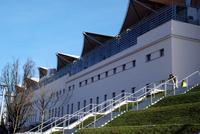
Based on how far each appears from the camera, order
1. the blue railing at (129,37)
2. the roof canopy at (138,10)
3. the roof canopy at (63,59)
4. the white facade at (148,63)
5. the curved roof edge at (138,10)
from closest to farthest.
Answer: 1. the white facade at (148,63)
2. the blue railing at (129,37)
3. the curved roof edge at (138,10)
4. the roof canopy at (138,10)
5. the roof canopy at (63,59)

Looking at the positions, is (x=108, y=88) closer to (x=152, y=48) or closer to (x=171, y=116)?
(x=152, y=48)

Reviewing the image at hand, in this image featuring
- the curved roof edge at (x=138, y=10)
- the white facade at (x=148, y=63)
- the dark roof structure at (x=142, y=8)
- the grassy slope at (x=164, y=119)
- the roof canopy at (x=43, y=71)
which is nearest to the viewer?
the grassy slope at (x=164, y=119)

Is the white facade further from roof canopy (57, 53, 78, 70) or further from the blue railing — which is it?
roof canopy (57, 53, 78, 70)

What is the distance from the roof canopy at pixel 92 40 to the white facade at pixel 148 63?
510 cm

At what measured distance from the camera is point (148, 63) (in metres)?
27.9

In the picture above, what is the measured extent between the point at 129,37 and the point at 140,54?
3330mm

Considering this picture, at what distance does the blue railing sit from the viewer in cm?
2694

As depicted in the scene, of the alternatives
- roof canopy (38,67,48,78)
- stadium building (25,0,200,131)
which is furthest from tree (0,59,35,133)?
roof canopy (38,67,48,78)

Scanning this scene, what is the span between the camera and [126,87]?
101 ft

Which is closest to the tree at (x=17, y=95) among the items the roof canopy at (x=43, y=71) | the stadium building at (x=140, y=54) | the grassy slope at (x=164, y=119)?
the stadium building at (x=140, y=54)

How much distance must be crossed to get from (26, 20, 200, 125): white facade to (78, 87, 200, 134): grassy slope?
9540 millimetres

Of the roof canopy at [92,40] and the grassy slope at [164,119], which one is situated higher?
the roof canopy at [92,40]

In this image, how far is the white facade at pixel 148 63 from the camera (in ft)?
84.2

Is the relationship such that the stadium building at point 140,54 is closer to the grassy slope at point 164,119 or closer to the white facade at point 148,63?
the white facade at point 148,63
